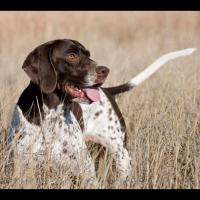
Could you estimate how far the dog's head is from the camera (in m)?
5.59

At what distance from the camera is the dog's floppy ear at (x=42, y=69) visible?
18.2 ft

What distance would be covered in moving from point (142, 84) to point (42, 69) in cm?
265

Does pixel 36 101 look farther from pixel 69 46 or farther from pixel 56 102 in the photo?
pixel 69 46

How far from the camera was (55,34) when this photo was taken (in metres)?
14.2

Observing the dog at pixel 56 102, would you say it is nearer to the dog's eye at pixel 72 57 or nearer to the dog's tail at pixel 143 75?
the dog's eye at pixel 72 57

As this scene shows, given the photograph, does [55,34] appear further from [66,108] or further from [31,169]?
[31,169]

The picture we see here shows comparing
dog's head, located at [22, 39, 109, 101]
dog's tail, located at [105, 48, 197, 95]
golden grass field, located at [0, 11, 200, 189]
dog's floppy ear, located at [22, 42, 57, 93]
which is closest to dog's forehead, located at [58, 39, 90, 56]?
dog's head, located at [22, 39, 109, 101]

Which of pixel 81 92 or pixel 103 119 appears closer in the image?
pixel 81 92

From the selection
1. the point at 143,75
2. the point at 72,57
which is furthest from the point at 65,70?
the point at 143,75

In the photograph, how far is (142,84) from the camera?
26.5 feet

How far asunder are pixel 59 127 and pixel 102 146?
986mm

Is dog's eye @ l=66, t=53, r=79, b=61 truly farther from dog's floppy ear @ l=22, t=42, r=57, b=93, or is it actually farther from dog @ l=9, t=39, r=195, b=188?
dog's floppy ear @ l=22, t=42, r=57, b=93

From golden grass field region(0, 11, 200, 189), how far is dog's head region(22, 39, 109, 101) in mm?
651
